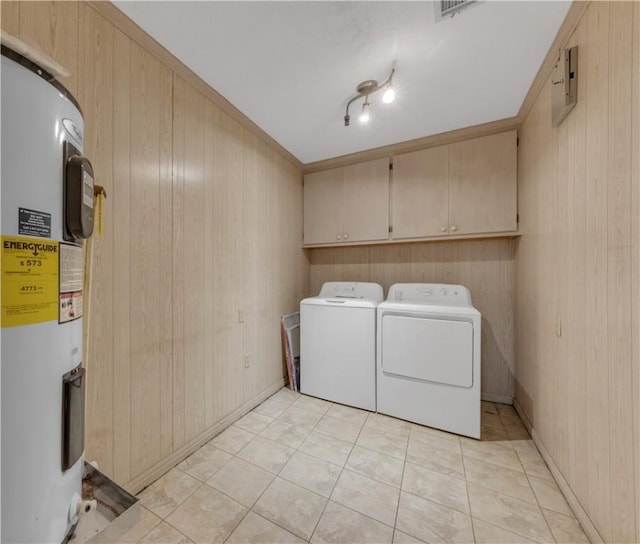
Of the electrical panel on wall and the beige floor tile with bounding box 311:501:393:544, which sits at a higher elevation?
the electrical panel on wall

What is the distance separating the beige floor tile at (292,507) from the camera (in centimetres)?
127

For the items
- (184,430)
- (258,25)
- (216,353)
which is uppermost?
(258,25)

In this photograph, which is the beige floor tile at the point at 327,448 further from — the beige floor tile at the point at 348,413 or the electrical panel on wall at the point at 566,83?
the electrical panel on wall at the point at 566,83

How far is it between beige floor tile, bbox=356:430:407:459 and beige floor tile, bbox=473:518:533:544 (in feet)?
1.78

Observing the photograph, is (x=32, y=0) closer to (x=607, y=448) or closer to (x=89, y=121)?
(x=89, y=121)

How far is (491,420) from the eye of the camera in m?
2.20

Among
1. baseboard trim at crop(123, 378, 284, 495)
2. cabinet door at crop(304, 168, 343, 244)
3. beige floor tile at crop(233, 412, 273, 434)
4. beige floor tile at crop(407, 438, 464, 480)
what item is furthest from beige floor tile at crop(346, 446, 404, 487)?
cabinet door at crop(304, 168, 343, 244)

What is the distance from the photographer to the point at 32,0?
104 cm

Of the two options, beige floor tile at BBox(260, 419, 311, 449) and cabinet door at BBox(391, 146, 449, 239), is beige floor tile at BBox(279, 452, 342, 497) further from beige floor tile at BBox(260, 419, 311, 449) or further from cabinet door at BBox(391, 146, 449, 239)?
cabinet door at BBox(391, 146, 449, 239)

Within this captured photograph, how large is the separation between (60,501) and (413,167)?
9.91 feet

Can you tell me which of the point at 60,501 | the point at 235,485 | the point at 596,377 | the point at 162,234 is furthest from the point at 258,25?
the point at 235,485

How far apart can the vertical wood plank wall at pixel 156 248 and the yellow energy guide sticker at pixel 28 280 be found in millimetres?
579

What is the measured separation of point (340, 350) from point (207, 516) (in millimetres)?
1475

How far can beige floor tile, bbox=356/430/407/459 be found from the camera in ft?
5.94
